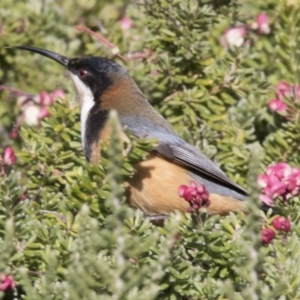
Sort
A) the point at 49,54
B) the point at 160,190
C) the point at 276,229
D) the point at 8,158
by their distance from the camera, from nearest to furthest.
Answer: the point at 276,229 → the point at 8,158 → the point at 160,190 → the point at 49,54

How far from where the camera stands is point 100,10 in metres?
6.79

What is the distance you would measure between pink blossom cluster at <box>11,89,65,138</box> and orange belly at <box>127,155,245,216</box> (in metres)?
0.77

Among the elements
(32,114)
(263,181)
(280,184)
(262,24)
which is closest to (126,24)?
(262,24)

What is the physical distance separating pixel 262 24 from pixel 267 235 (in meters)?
2.67

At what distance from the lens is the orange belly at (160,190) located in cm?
484

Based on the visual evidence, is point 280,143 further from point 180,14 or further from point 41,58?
point 41,58

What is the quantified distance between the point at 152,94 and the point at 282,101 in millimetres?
962

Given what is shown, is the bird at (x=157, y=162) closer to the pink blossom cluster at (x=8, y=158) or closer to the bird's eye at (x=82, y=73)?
the bird's eye at (x=82, y=73)

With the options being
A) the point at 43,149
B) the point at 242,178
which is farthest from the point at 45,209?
the point at 242,178

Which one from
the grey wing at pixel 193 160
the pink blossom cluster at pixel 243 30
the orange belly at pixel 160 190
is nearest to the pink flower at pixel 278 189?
the grey wing at pixel 193 160

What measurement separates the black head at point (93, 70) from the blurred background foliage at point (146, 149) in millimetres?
115

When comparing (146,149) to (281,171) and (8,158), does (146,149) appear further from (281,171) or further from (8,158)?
(8,158)

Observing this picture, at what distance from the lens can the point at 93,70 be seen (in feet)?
18.5

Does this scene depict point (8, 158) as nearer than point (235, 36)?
Yes
